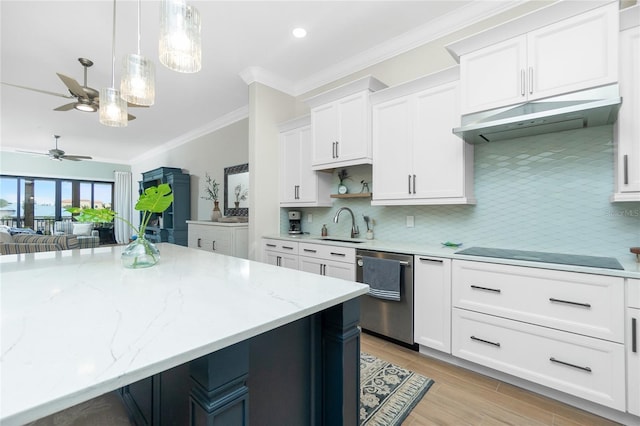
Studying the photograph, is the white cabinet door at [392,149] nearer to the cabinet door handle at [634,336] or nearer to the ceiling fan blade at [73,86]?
the cabinet door handle at [634,336]

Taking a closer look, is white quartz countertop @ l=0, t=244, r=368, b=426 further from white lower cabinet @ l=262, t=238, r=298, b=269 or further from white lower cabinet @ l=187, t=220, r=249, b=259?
white lower cabinet @ l=187, t=220, r=249, b=259

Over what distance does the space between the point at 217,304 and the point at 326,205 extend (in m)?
2.71

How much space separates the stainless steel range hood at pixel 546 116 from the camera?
5.58 feet

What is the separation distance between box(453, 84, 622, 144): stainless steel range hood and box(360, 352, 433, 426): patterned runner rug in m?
1.86

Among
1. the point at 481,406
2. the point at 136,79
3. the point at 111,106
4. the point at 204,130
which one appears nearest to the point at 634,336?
the point at 481,406

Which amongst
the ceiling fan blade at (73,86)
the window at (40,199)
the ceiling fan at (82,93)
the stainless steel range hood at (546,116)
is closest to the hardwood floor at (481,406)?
the stainless steel range hood at (546,116)

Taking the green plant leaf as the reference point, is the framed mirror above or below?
above

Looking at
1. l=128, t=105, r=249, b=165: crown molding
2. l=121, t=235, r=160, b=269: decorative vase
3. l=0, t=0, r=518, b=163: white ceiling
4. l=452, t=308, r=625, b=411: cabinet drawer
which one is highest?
l=0, t=0, r=518, b=163: white ceiling

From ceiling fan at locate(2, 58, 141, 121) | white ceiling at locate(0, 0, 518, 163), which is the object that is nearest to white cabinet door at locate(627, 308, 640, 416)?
white ceiling at locate(0, 0, 518, 163)

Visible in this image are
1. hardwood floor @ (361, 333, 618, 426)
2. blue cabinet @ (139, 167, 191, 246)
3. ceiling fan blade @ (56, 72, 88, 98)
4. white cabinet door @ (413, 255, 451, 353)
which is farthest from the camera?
blue cabinet @ (139, 167, 191, 246)

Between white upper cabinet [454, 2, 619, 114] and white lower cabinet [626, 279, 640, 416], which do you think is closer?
white lower cabinet [626, 279, 640, 416]

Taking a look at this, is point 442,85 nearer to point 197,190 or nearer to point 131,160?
point 197,190

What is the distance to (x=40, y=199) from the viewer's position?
8.05 meters

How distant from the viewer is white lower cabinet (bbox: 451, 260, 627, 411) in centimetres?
160
